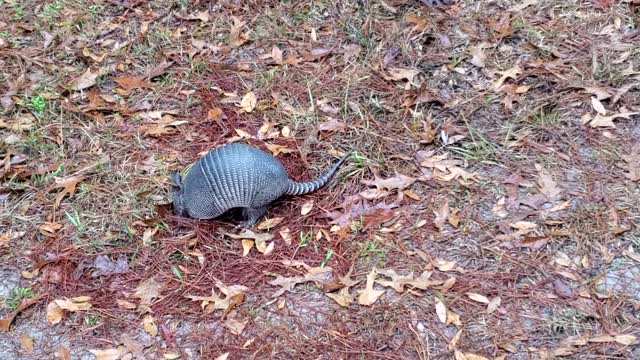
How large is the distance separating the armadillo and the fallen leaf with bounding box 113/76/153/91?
1.36 meters

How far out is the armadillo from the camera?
3424 mm

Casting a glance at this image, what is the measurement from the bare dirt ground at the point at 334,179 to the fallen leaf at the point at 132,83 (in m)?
0.02

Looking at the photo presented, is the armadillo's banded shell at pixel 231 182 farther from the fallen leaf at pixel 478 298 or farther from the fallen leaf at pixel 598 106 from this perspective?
the fallen leaf at pixel 598 106

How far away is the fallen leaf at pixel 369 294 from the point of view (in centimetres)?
311

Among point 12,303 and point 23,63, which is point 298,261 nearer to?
point 12,303

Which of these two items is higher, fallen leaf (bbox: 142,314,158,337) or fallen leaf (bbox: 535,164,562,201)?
fallen leaf (bbox: 535,164,562,201)

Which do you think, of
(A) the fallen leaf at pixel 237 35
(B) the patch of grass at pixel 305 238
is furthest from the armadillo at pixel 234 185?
(A) the fallen leaf at pixel 237 35

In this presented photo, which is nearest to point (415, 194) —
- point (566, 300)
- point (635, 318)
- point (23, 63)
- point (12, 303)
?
point (566, 300)

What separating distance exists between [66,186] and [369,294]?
2214 mm

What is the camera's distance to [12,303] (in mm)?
3223

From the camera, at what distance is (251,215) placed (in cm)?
360

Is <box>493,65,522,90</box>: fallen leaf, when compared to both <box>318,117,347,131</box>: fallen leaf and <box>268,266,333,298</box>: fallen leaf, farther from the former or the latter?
<box>268,266,333,298</box>: fallen leaf

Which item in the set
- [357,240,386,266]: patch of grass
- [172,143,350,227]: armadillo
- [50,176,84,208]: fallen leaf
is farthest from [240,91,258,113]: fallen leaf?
[357,240,386,266]: patch of grass

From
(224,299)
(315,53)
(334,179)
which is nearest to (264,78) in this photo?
(315,53)
